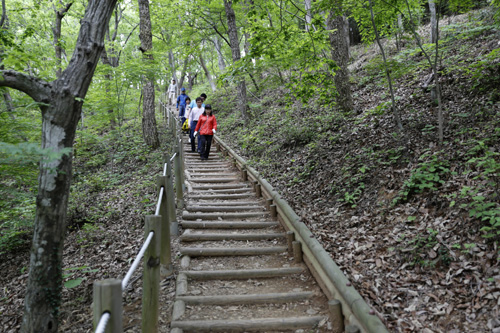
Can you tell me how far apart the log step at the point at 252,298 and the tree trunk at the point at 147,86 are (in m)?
9.43

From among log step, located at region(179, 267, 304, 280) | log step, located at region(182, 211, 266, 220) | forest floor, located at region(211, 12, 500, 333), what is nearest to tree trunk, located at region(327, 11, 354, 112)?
forest floor, located at region(211, 12, 500, 333)

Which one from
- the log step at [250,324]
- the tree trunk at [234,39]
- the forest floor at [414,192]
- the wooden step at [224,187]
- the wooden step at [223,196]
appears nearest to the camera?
the forest floor at [414,192]

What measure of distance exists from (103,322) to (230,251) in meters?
3.66

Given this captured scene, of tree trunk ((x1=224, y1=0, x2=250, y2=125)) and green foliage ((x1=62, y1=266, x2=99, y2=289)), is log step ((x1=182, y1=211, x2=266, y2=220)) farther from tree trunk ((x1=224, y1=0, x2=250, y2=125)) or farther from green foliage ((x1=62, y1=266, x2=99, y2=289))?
tree trunk ((x1=224, y1=0, x2=250, y2=125))

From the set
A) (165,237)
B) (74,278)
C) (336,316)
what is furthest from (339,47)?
(74,278)

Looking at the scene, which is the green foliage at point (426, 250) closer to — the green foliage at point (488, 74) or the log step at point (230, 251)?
the log step at point (230, 251)

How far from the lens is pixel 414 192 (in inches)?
195

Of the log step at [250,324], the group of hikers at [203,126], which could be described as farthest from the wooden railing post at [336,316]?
the group of hikers at [203,126]

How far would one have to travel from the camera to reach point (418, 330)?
10.0ft

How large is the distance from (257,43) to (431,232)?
4.78m

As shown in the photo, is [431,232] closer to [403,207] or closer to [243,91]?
[403,207]

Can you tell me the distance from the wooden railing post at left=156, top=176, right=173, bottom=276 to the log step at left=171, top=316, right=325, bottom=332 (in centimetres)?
121

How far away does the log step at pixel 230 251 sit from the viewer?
17.3 ft

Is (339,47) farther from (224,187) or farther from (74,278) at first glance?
(74,278)
